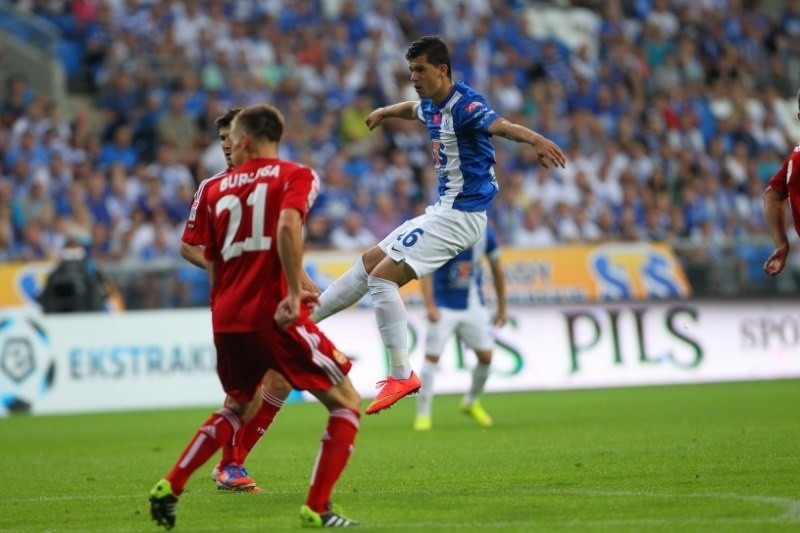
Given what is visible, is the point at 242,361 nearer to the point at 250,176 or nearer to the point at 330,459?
the point at 330,459

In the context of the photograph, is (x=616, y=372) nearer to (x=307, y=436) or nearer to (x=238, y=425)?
(x=307, y=436)

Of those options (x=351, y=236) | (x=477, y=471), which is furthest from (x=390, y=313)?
(x=351, y=236)

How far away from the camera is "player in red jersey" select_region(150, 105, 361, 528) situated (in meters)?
7.21

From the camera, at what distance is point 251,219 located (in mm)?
7297

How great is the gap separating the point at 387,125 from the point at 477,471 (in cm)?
1506

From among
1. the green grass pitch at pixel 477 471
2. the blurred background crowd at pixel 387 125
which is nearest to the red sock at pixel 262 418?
the green grass pitch at pixel 477 471

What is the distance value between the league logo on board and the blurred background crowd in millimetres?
2017

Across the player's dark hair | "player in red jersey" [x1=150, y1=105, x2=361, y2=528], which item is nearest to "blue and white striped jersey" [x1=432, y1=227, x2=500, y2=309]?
the player's dark hair

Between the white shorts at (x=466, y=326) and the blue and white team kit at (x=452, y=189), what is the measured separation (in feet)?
17.7

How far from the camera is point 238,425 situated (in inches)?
301

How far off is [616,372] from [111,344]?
709 cm

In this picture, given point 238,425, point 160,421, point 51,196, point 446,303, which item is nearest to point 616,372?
point 446,303

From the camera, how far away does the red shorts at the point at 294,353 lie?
23.8ft

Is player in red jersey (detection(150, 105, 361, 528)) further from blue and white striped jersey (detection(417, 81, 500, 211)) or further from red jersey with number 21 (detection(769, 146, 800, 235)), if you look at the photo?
red jersey with number 21 (detection(769, 146, 800, 235))
